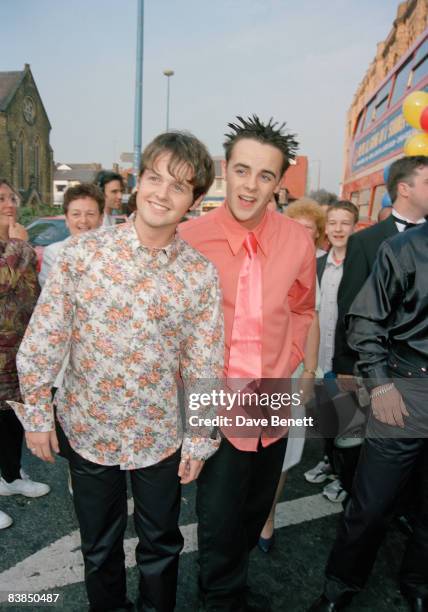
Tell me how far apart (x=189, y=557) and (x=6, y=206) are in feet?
7.35

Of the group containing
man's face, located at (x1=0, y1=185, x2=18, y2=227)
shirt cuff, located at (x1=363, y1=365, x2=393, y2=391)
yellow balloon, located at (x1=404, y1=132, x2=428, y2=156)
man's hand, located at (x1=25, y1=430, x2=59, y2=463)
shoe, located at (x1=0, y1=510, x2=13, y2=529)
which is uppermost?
yellow balloon, located at (x1=404, y1=132, x2=428, y2=156)

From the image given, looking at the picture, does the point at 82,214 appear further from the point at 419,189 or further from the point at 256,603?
the point at 256,603

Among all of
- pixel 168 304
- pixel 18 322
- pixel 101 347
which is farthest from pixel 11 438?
pixel 168 304

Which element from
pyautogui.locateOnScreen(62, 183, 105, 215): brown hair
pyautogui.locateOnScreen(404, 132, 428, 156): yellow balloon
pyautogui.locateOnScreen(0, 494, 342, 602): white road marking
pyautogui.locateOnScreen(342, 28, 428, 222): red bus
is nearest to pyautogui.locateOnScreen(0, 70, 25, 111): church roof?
pyautogui.locateOnScreen(342, 28, 428, 222): red bus

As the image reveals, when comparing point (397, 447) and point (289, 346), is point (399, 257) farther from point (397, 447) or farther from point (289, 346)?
point (397, 447)

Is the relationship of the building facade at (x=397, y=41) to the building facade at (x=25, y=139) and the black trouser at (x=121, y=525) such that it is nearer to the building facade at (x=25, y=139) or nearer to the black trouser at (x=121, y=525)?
the black trouser at (x=121, y=525)

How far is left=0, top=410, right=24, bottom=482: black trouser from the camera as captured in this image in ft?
8.89

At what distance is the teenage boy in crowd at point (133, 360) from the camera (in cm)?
155

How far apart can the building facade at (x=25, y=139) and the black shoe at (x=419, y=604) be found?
37.6m

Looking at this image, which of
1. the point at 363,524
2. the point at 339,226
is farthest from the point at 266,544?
the point at 339,226

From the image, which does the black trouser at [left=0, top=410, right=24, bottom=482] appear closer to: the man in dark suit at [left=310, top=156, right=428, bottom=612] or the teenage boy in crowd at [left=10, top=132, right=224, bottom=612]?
the teenage boy in crowd at [left=10, top=132, right=224, bottom=612]

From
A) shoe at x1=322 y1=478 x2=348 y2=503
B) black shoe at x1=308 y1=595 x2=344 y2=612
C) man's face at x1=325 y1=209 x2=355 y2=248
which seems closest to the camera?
black shoe at x1=308 y1=595 x2=344 y2=612

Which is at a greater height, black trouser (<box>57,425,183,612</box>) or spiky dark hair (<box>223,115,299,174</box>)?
spiky dark hair (<box>223,115,299,174</box>)

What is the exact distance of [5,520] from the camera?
2561mm
